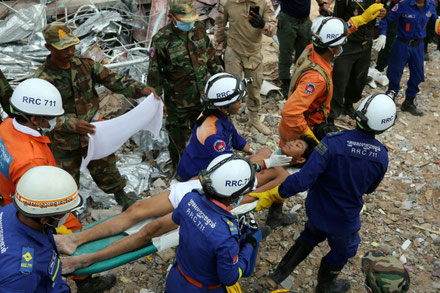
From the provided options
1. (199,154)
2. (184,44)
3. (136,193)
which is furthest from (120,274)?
(184,44)

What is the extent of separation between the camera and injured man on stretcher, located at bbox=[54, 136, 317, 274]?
137 inches

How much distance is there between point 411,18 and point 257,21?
105 inches

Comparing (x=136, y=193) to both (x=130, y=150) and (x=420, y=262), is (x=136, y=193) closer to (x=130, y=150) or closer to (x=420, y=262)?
(x=130, y=150)

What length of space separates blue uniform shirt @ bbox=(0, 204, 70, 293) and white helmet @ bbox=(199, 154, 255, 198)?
108 cm

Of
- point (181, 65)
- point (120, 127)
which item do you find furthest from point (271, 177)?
point (181, 65)

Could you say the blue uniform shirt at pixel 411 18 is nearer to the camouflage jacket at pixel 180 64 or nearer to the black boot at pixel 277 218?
the camouflage jacket at pixel 180 64

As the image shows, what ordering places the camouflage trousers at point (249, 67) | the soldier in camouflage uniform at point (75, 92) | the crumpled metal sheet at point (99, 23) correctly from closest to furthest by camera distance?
the soldier in camouflage uniform at point (75, 92) < the camouflage trousers at point (249, 67) < the crumpled metal sheet at point (99, 23)

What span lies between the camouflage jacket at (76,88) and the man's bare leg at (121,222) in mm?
985

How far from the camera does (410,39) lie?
21.8 ft

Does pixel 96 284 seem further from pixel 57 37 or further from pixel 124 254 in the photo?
pixel 57 37

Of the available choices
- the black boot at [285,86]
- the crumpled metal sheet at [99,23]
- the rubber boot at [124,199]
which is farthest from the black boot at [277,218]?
the crumpled metal sheet at [99,23]

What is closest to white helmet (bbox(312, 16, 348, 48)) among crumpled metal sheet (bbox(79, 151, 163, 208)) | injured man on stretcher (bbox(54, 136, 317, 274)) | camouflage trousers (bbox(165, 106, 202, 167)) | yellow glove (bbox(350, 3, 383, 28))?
injured man on stretcher (bbox(54, 136, 317, 274))

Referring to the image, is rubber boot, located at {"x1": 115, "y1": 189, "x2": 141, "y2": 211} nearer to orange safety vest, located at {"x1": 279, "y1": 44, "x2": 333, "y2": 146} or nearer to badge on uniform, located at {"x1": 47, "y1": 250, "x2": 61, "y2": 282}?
orange safety vest, located at {"x1": 279, "y1": 44, "x2": 333, "y2": 146}

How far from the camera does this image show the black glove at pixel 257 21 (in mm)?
5750
